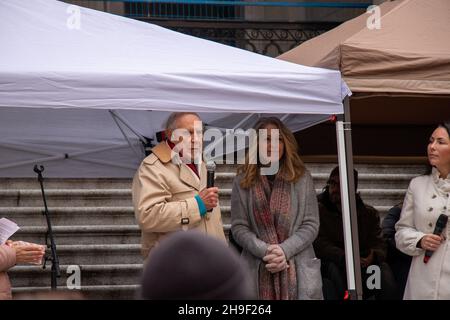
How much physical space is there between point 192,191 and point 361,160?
3.81m

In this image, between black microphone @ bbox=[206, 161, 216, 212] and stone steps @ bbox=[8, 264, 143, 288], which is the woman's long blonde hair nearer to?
black microphone @ bbox=[206, 161, 216, 212]

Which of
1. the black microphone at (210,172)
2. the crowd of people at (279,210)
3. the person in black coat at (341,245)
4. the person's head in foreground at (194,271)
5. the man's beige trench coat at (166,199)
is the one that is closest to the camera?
the person's head in foreground at (194,271)

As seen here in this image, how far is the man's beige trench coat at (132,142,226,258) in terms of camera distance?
6.22 meters

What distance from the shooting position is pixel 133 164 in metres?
8.24

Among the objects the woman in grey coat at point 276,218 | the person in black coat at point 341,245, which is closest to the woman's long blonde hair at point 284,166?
the woman in grey coat at point 276,218

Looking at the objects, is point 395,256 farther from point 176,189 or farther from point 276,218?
point 176,189

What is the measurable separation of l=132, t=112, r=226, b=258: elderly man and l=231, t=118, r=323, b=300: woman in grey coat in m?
0.32

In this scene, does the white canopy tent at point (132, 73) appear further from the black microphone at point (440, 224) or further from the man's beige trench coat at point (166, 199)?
the black microphone at point (440, 224)

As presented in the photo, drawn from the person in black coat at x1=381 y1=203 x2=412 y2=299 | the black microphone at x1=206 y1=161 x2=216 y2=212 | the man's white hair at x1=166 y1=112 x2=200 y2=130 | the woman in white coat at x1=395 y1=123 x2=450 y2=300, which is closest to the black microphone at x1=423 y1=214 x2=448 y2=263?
the woman in white coat at x1=395 y1=123 x2=450 y2=300

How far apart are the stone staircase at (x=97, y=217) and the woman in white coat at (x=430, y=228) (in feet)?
10.1

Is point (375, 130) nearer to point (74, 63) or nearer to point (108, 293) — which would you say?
point (108, 293)

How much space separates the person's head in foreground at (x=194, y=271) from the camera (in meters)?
2.46

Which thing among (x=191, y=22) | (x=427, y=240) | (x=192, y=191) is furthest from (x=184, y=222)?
(x=191, y=22)

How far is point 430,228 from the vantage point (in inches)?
268
